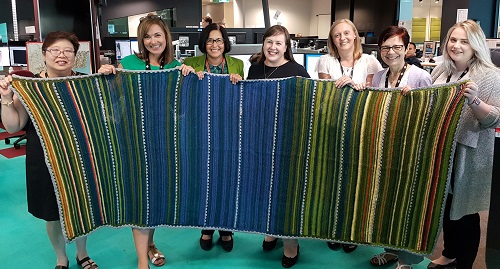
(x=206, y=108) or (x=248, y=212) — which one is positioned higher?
(x=206, y=108)

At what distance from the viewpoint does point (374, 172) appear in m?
2.29

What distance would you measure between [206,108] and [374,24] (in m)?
13.2

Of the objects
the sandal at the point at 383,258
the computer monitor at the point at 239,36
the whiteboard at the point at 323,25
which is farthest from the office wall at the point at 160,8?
the sandal at the point at 383,258

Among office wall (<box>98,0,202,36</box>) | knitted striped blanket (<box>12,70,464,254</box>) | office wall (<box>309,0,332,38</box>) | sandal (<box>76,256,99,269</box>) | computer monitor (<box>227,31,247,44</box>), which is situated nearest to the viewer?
knitted striped blanket (<box>12,70,464,254</box>)

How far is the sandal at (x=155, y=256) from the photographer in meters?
2.78

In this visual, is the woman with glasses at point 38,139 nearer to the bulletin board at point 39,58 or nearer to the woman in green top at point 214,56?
the woman in green top at point 214,56

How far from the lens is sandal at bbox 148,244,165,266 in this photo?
2781 millimetres

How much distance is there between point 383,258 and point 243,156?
1.10m

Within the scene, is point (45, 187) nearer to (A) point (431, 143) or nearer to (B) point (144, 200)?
(B) point (144, 200)

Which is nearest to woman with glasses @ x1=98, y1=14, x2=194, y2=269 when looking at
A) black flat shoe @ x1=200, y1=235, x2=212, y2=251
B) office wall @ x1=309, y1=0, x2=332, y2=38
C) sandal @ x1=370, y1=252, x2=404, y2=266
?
black flat shoe @ x1=200, y1=235, x2=212, y2=251

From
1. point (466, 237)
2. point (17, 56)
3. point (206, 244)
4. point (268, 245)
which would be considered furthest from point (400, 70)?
point (17, 56)

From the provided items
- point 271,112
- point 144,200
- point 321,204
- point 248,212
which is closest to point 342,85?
point 271,112

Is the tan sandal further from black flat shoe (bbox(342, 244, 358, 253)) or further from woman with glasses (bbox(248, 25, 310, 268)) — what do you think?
woman with glasses (bbox(248, 25, 310, 268))

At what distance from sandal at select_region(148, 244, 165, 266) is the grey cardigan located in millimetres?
1696
